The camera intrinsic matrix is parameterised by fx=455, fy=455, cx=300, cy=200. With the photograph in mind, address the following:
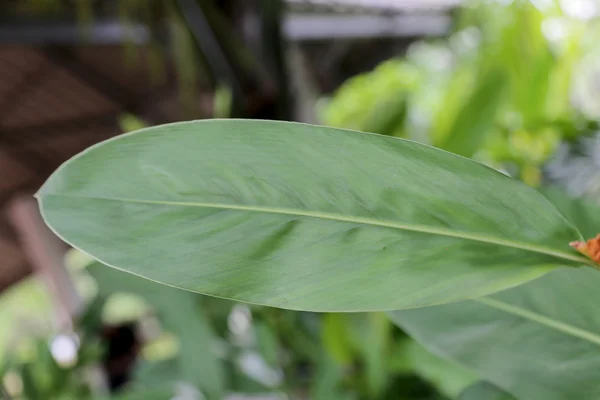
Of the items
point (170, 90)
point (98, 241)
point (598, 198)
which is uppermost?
point (170, 90)

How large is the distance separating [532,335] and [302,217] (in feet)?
0.55

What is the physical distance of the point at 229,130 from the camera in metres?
0.17

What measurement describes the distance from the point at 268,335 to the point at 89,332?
544 mm

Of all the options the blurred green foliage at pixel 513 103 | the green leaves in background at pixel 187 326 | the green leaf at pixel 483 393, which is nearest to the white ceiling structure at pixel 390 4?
the blurred green foliage at pixel 513 103

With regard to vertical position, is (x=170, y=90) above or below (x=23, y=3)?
above

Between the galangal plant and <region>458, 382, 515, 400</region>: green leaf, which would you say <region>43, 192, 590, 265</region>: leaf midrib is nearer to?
the galangal plant

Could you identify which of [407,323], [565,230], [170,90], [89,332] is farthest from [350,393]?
[170,90]

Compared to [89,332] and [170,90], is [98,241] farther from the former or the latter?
[170,90]

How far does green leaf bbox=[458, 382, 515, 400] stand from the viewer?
33 centimetres

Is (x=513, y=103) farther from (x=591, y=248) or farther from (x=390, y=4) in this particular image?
(x=390, y=4)

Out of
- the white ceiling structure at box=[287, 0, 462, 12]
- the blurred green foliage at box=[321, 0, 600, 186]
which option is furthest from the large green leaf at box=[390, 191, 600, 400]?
the white ceiling structure at box=[287, 0, 462, 12]

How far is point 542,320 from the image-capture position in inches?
10.2

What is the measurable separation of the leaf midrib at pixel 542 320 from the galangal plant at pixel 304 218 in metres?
0.08

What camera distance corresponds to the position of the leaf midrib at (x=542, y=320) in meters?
0.24
